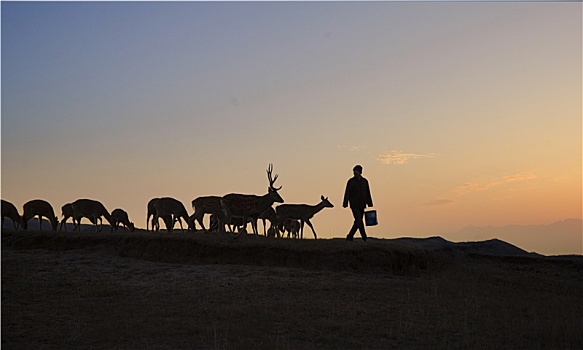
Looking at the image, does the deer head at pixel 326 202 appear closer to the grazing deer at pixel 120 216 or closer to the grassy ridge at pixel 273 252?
the grassy ridge at pixel 273 252

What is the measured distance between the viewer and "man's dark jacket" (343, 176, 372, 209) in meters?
22.0

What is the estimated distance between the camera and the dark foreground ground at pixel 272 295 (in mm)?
12836

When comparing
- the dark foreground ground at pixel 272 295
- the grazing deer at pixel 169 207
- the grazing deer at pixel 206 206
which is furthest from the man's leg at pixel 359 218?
the grazing deer at pixel 169 207

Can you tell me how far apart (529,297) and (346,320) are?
246 inches

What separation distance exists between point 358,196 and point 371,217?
2.98 ft

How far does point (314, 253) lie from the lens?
2161 centimetres

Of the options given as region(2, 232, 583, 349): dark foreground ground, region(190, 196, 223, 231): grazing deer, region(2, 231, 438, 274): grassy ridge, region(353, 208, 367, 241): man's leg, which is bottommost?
region(2, 232, 583, 349): dark foreground ground

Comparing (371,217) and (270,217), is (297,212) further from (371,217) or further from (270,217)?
(371,217)

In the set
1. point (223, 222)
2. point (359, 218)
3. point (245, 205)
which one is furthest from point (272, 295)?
point (223, 222)

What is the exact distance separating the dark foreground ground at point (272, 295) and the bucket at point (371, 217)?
83 cm

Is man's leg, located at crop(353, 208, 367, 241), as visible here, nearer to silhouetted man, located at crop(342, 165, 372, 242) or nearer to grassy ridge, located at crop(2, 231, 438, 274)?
silhouetted man, located at crop(342, 165, 372, 242)

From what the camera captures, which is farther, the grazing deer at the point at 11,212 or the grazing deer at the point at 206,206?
the grazing deer at the point at 11,212

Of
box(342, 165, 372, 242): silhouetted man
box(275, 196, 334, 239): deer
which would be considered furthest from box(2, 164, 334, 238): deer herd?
box(342, 165, 372, 242): silhouetted man

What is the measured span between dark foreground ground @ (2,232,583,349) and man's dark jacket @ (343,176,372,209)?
1.29 meters
